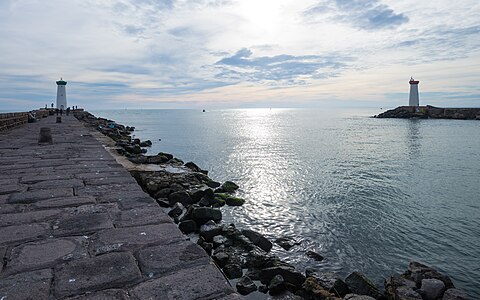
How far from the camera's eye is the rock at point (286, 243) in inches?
246

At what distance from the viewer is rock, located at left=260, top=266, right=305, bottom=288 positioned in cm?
450

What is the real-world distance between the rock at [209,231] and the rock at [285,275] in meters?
1.41

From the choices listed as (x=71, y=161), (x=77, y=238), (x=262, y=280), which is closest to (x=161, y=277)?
(x=77, y=238)

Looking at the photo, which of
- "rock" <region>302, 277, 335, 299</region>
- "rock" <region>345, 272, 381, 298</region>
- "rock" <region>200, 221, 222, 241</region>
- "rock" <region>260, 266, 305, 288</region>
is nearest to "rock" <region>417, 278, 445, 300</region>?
"rock" <region>345, 272, 381, 298</region>

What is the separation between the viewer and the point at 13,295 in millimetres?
1836

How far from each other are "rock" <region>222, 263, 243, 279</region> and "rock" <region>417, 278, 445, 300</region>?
243 centimetres

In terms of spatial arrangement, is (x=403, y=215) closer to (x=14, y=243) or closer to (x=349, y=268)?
(x=349, y=268)

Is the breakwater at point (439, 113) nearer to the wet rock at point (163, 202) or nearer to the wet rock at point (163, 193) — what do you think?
the wet rock at point (163, 193)

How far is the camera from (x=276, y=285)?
14.2 feet

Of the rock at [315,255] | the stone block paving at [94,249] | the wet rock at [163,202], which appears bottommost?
the rock at [315,255]

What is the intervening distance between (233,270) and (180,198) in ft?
11.2

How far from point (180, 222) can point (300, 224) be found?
2959mm

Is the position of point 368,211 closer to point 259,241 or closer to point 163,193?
point 259,241

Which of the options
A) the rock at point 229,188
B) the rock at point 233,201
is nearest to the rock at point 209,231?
the rock at point 233,201
